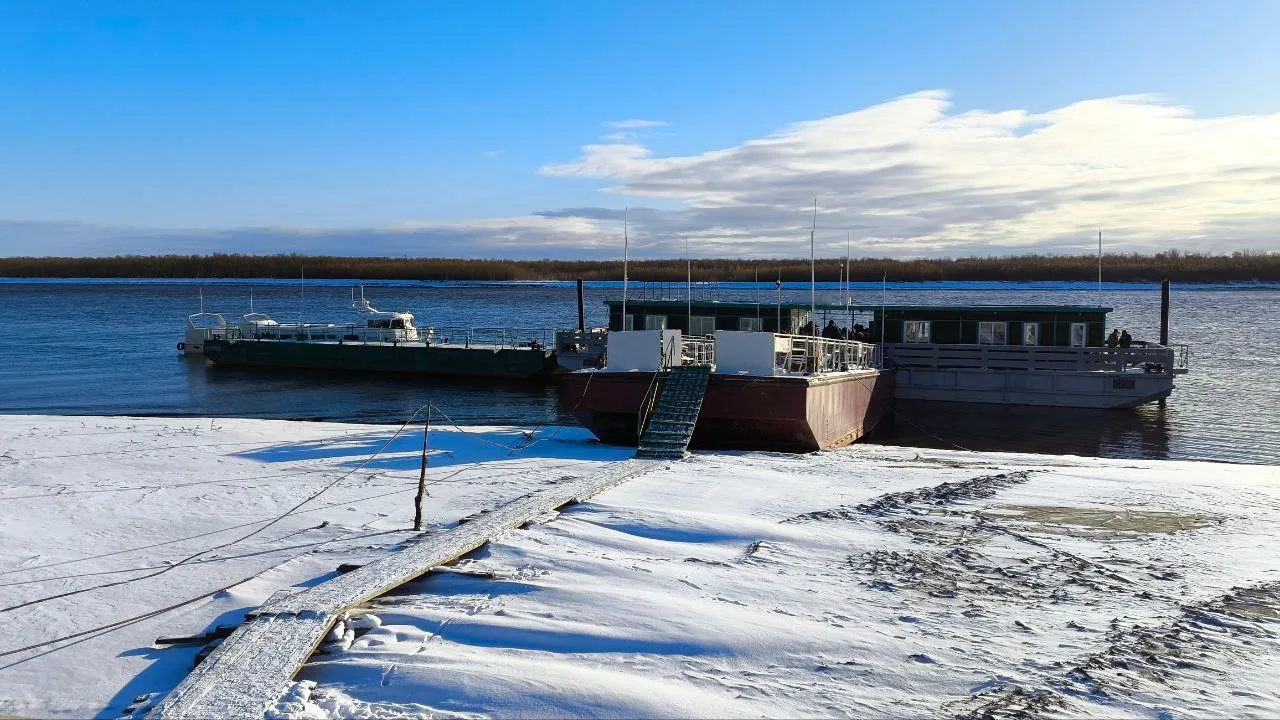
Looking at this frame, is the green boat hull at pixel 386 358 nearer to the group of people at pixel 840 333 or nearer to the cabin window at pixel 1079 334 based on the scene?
the group of people at pixel 840 333

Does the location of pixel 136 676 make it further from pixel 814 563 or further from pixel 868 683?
pixel 814 563

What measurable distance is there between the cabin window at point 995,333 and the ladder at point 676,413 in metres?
18.6

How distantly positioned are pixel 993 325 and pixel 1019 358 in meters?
1.68

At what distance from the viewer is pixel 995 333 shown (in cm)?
3531

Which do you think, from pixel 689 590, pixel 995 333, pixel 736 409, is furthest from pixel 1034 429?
pixel 689 590

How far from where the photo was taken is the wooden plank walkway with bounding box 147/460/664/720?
22.1 feet

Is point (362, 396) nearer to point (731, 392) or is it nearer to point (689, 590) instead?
point (731, 392)

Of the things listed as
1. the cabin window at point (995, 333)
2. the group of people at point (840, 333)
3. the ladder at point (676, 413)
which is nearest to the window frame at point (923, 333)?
the group of people at point (840, 333)

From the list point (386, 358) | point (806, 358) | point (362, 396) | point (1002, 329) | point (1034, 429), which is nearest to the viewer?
point (806, 358)

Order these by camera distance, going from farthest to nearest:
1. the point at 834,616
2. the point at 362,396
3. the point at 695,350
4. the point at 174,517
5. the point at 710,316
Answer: the point at 362,396, the point at 710,316, the point at 695,350, the point at 174,517, the point at 834,616

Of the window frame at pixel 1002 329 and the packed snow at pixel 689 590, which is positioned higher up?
the window frame at pixel 1002 329

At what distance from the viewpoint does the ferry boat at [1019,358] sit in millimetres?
→ 33281

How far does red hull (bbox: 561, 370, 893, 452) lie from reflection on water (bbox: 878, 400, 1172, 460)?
7337 mm

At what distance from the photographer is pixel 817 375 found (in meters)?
20.5
